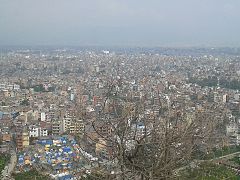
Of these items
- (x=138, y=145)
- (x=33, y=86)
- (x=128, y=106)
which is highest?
(x=128, y=106)

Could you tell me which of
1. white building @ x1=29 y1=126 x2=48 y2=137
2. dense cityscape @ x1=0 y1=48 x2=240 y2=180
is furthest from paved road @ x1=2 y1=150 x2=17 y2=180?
white building @ x1=29 y1=126 x2=48 y2=137

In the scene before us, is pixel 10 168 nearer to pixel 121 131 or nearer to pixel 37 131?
pixel 37 131

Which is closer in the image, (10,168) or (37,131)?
(10,168)

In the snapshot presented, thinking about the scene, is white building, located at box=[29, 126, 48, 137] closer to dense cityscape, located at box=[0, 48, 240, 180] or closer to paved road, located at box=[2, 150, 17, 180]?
dense cityscape, located at box=[0, 48, 240, 180]

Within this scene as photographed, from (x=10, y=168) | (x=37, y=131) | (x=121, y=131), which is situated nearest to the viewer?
(x=121, y=131)

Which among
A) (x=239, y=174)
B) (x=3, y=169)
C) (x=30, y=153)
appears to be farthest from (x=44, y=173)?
(x=239, y=174)

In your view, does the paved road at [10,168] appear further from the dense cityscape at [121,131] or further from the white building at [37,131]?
the white building at [37,131]

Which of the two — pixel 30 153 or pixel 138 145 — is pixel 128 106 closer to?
pixel 138 145

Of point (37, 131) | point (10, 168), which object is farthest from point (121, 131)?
point (37, 131)
